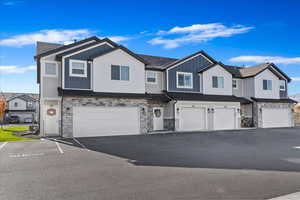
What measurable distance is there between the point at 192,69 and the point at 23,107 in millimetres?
41823

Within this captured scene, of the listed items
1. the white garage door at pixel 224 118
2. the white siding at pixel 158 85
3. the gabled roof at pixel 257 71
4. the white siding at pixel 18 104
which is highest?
the gabled roof at pixel 257 71

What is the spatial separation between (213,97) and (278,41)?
24.8 feet

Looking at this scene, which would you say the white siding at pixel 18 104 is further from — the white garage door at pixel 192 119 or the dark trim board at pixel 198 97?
the white garage door at pixel 192 119

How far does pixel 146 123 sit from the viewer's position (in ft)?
63.5

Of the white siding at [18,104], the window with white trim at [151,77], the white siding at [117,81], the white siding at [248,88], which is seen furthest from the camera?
the white siding at [18,104]

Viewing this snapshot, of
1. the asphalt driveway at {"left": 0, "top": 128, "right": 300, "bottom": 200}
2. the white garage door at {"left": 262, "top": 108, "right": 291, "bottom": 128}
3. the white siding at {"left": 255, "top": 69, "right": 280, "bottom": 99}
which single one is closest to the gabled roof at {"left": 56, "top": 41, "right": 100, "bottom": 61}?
the asphalt driveway at {"left": 0, "top": 128, "right": 300, "bottom": 200}

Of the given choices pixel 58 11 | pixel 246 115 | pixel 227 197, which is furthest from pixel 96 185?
pixel 246 115

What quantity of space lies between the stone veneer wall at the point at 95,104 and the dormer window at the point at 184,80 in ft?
15.8

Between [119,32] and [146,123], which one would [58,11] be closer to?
[119,32]

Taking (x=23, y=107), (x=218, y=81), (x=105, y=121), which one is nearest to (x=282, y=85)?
(x=218, y=81)

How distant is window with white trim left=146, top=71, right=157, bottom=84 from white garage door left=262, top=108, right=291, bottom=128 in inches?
533

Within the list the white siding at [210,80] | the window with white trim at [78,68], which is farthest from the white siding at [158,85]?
the window with white trim at [78,68]

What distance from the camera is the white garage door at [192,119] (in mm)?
21280

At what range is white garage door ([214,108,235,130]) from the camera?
74.8 ft
